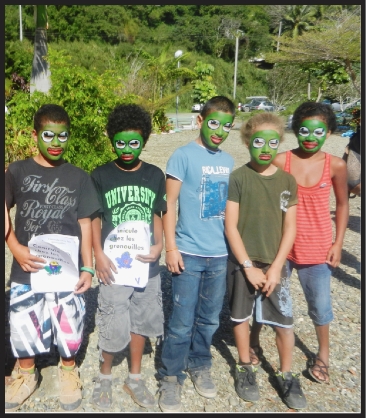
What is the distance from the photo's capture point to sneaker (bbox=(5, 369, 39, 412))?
266 centimetres

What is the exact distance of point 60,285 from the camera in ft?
8.63

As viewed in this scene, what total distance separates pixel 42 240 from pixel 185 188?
0.86 meters

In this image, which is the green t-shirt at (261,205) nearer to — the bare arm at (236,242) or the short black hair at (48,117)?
the bare arm at (236,242)

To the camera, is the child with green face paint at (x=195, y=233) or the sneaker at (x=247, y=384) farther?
the sneaker at (x=247, y=384)

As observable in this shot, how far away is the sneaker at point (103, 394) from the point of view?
270 cm

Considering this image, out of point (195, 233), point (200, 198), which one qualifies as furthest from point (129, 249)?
point (200, 198)

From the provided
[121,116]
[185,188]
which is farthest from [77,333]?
[121,116]

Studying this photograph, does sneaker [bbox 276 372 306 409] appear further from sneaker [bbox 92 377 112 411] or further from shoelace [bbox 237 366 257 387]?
sneaker [bbox 92 377 112 411]

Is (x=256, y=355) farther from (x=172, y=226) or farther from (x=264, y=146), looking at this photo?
(x=264, y=146)

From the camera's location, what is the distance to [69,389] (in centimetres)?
274

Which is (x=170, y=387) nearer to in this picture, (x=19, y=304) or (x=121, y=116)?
(x=19, y=304)

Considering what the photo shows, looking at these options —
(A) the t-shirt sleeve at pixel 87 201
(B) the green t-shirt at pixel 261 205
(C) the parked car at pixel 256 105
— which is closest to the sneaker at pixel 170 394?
(B) the green t-shirt at pixel 261 205

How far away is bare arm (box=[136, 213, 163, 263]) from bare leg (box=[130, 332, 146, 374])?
1.62 ft

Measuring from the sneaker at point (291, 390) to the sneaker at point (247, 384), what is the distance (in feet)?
0.52
